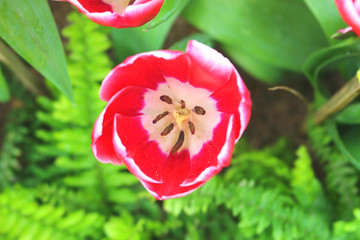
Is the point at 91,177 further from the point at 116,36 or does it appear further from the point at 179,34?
the point at 179,34

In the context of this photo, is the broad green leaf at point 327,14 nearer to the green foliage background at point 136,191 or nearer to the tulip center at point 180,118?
the green foliage background at point 136,191

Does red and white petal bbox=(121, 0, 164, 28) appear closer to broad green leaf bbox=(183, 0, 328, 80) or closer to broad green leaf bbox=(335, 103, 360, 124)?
broad green leaf bbox=(183, 0, 328, 80)

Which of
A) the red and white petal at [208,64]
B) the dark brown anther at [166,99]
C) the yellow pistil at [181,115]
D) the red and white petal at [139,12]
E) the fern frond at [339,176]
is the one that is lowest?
the fern frond at [339,176]

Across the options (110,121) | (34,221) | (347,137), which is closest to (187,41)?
(110,121)

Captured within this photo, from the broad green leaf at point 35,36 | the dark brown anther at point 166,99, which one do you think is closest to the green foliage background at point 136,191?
the dark brown anther at point 166,99

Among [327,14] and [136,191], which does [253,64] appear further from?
[136,191]
